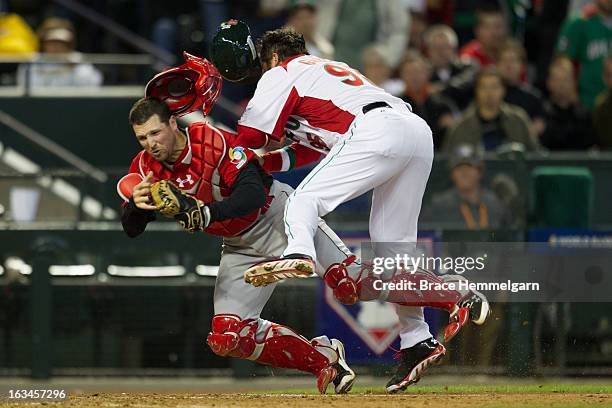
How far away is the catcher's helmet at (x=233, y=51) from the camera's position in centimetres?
899

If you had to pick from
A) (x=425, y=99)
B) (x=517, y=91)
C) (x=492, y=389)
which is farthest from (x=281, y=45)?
(x=517, y=91)

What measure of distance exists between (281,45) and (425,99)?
4.47 metres

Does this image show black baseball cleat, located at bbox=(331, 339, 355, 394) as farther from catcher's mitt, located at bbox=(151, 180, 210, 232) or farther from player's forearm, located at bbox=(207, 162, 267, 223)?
catcher's mitt, located at bbox=(151, 180, 210, 232)

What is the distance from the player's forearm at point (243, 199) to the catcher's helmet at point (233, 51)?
679mm

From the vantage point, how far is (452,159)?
39.3ft

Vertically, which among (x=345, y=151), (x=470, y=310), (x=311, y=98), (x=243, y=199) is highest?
(x=311, y=98)

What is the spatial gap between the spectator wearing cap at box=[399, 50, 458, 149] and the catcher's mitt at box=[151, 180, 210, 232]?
A: 4.95 metres

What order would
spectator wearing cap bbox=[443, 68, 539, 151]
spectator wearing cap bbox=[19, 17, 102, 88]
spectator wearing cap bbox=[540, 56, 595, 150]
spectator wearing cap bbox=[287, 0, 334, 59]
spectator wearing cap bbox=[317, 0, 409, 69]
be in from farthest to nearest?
1. spectator wearing cap bbox=[317, 0, 409, 69]
2. spectator wearing cap bbox=[19, 17, 102, 88]
3. spectator wearing cap bbox=[540, 56, 595, 150]
4. spectator wearing cap bbox=[287, 0, 334, 59]
5. spectator wearing cap bbox=[443, 68, 539, 151]

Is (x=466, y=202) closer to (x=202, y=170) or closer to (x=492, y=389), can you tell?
(x=492, y=389)

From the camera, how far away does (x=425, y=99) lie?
13.3m

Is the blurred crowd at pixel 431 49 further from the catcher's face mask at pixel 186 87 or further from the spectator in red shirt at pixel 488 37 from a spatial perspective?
the catcher's face mask at pixel 186 87

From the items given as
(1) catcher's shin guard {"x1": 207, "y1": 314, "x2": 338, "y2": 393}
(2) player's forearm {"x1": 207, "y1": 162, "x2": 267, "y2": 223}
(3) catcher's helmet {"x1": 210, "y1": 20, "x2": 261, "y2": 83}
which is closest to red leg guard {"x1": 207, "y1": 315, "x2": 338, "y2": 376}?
(1) catcher's shin guard {"x1": 207, "y1": 314, "x2": 338, "y2": 393}

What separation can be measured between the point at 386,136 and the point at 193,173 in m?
1.16

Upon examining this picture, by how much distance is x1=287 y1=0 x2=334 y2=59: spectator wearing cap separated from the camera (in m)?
13.4
